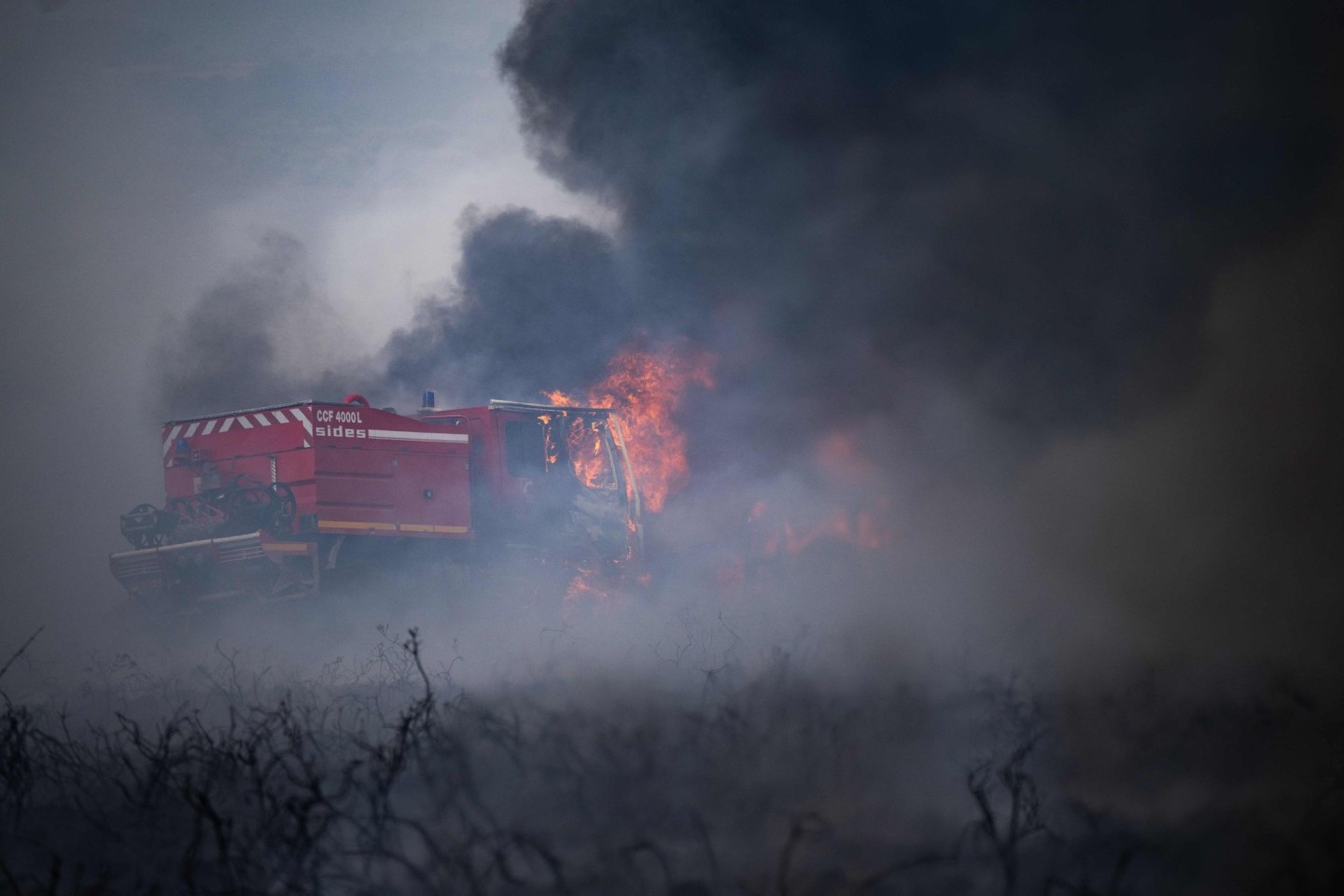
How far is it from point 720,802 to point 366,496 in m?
7.86

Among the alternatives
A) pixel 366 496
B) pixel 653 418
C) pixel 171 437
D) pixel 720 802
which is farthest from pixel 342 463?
pixel 720 802

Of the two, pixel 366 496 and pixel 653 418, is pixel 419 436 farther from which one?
pixel 653 418

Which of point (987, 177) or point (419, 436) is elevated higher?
point (987, 177)

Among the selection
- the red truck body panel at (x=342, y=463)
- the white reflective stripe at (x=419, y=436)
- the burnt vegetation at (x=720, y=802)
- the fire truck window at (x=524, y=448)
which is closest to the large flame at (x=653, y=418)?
the fire truck window at (x=524, y=448)

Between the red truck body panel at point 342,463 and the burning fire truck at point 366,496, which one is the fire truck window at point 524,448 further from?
the red truck body panel at point 342,463

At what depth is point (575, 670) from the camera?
32.9ft

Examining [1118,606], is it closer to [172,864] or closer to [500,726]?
[500,726]

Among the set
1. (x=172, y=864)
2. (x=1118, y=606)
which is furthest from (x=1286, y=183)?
(x=172, y=864)

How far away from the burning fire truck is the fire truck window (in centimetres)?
2

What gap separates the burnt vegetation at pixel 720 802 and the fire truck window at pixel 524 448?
6.24 m

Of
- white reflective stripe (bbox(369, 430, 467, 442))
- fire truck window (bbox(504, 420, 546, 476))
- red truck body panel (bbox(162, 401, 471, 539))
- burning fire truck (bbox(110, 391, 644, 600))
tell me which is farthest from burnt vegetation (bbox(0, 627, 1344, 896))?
fire truck window (bbox(504, 420, 546, 476))

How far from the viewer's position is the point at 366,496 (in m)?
12.4

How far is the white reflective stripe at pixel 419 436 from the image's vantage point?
1262 cm

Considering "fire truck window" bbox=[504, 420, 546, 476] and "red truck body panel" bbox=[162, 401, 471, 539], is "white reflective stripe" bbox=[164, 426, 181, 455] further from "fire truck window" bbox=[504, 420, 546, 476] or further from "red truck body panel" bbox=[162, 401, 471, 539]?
"fire truck window" bbox=[504, 420, 546, 476]
